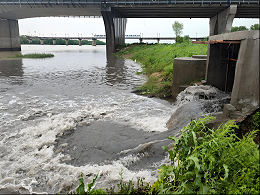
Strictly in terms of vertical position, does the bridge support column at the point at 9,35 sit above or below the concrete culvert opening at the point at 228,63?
above

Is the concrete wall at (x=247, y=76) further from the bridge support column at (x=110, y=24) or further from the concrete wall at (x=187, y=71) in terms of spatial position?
the bridge support column at (x=110, y=24)

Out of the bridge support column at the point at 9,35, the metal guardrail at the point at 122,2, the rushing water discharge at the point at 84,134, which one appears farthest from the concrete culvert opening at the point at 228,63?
the bridge support column at the point at 9,35

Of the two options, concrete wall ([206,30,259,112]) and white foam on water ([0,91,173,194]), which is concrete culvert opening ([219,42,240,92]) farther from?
concrete wall ([206,30,259,112])

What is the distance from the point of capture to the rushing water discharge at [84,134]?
4833mm

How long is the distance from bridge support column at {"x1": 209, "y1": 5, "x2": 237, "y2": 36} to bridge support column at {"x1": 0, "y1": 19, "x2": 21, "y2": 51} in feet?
170

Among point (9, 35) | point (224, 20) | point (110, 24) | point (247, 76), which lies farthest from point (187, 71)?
point (9, 35)

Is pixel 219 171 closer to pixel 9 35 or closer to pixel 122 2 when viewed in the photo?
pixel 122 2

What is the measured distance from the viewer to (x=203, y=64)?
10516mm

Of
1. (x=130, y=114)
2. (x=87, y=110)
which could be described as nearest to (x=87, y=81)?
(x=87, y=110)

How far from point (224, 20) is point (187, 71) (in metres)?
38.6

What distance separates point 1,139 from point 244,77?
6990 millimetres

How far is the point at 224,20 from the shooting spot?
43.1 metres

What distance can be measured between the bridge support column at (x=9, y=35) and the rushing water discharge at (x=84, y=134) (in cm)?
5361

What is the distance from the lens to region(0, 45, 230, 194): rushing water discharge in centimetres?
483
